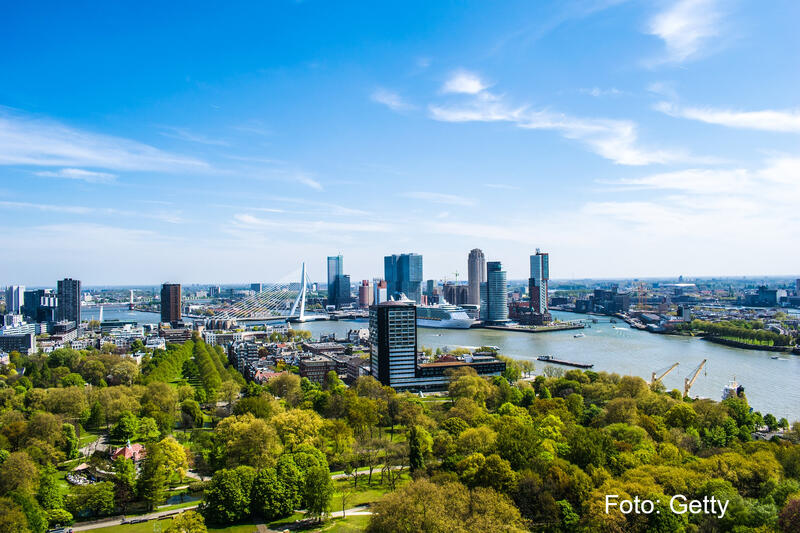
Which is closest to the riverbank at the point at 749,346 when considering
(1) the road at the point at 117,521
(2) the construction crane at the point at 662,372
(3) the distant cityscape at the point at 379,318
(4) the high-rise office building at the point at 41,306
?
(3) the distant cityscape at the point at 379,318

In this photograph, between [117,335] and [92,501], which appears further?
[117,335]

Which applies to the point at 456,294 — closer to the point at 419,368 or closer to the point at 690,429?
the point at 419,368

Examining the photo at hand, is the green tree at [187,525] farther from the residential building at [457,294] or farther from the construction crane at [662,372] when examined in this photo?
the residential building at [457,294]

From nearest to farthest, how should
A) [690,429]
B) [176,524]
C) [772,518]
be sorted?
[772,518]
[176,524]
[690,429]

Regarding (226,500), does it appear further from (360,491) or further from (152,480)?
(360,491)

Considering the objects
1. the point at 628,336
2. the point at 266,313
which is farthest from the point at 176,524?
the point at 266,313

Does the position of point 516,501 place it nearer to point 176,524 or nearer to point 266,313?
point 176,524

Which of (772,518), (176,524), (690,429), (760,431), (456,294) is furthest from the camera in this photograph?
(456,294)

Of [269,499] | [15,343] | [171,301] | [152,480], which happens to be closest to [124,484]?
[152,480]
